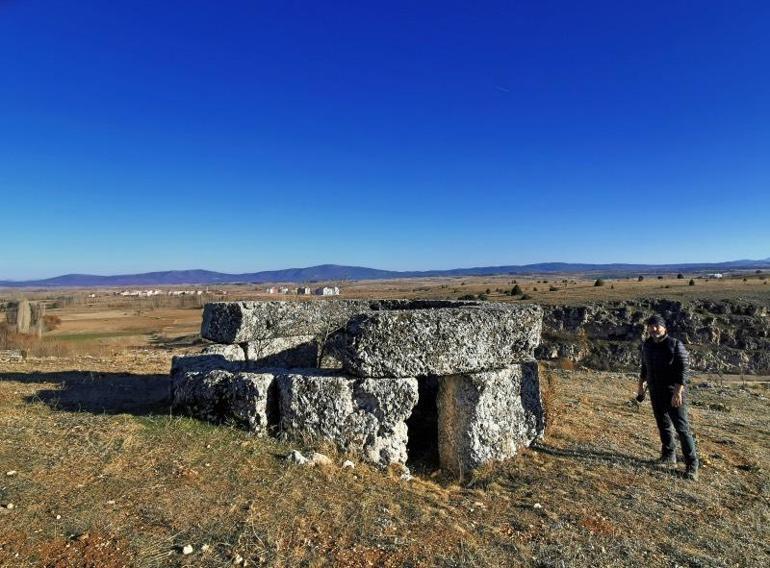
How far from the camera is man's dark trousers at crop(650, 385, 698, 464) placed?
7133 mm

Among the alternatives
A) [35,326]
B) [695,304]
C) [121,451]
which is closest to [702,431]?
[121,451]

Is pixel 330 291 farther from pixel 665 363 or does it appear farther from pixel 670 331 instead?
pixel 665 363

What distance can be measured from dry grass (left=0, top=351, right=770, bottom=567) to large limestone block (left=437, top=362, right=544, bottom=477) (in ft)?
0.96

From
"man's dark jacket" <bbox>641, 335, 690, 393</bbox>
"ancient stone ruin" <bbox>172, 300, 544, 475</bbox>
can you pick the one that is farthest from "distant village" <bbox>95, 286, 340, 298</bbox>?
"man's dark jacket" <bbox>641, 335, 690, 393</bbox>

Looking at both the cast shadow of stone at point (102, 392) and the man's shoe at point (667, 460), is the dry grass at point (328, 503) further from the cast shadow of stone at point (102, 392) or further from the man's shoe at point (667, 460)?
the man's shoe at point (667, 460)

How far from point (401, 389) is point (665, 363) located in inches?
148

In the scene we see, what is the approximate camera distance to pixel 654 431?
30.0ft

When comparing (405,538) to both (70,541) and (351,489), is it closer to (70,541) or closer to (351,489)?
(351,489)

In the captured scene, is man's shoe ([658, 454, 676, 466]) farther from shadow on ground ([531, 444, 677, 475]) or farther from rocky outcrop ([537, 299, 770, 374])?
rocky outcrop ([537, 299, 770, 374])

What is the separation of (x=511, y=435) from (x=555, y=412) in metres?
2.04

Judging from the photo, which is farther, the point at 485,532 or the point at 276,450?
the point at 276,450

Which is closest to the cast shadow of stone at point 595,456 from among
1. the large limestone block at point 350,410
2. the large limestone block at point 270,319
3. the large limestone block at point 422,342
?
the large limestone block at point 422,342

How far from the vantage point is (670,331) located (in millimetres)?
30672

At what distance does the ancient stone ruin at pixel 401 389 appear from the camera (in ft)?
23.7
